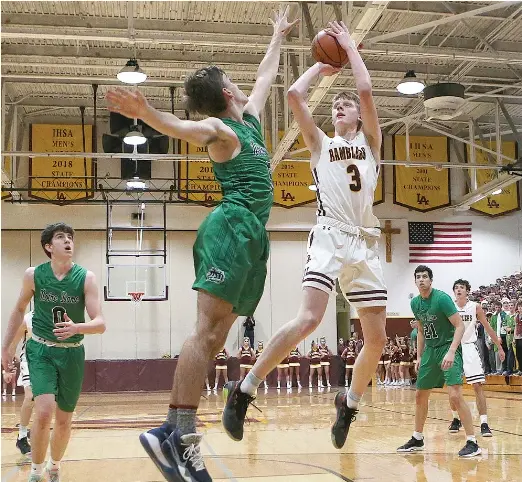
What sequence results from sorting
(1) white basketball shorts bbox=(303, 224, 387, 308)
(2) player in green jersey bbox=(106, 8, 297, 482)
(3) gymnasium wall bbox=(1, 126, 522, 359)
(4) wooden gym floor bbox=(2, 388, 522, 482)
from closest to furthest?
(2) player in green jersey bbox=(106, 8, 297, 482), (1) white basketball shorts bbox=(303, 224, 387, 308), (4) wooden gym floor bbox=(2, 388, 522, 482), (3) gymnasium wall bbox=(1, 126, 522, 359)

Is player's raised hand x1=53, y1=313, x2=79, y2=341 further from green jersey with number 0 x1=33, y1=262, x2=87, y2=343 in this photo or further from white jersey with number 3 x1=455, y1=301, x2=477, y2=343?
white jersey with number 3 x1=455, y1=301, x2=477, y2=343

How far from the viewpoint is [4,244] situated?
2383 centimetres

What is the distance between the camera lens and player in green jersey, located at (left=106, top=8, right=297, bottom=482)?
11.5 ft

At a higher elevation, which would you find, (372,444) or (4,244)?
(4,244)

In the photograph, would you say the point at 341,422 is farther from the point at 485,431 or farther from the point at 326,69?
the point at 485,431

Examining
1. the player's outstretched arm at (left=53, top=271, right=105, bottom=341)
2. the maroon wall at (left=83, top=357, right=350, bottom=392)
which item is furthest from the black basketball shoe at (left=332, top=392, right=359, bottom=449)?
the maroon wall at (left=83, top=357, right=350, bottom=392)

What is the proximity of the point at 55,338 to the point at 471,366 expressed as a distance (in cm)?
585

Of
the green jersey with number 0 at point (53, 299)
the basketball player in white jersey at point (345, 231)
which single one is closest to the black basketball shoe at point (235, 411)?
the basketball player in white jersey at point (345, 231)

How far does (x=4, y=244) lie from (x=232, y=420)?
21.1 metres

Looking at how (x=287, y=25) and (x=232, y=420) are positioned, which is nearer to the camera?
(x=232, y=420)

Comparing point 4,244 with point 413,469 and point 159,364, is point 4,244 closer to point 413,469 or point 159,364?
point 159,364

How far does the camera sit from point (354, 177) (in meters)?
5.15

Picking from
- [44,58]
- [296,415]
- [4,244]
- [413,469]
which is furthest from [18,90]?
[413,469]

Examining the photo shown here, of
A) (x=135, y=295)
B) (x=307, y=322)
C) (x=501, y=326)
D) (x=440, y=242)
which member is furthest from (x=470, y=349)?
(x=440, y=242)
